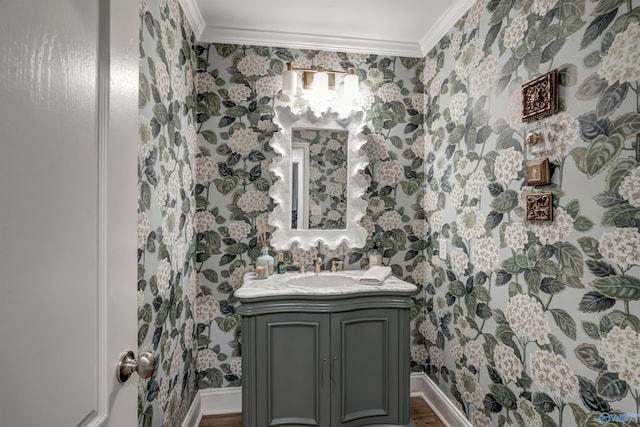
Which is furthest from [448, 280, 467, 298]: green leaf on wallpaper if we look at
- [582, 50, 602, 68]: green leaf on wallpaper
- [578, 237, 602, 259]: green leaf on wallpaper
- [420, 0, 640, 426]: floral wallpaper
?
[582, 50, 602, 68]: green leaf on wallpaper

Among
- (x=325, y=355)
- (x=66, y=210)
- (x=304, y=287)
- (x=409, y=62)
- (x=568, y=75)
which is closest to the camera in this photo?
(x=66, y=210)

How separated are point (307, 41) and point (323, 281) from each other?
5.25 ft

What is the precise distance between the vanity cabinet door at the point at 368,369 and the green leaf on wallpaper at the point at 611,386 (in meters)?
0.93

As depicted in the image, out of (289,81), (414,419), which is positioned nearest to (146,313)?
(289,81)

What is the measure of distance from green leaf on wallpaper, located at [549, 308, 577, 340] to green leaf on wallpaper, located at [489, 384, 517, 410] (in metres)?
0.47

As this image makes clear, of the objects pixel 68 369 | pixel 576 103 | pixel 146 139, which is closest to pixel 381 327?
pixel 576 103

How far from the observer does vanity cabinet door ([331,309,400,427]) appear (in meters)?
1.86

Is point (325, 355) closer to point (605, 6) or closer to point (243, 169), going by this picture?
point (243, 169)

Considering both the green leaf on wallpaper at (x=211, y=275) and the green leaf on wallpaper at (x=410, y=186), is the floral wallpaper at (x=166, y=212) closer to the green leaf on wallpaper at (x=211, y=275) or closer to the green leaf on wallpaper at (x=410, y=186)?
the green leaf on wallpaper at (x=211, y=275)

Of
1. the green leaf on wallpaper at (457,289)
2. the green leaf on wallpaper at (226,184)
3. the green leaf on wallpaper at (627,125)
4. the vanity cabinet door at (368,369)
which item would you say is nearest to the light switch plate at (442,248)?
the green leaf on wallpaper at (457,289)

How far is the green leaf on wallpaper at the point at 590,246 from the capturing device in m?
1.14

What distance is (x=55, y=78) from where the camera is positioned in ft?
1.66

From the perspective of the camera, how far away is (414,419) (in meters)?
2.18

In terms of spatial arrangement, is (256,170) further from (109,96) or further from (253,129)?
(109,96)
